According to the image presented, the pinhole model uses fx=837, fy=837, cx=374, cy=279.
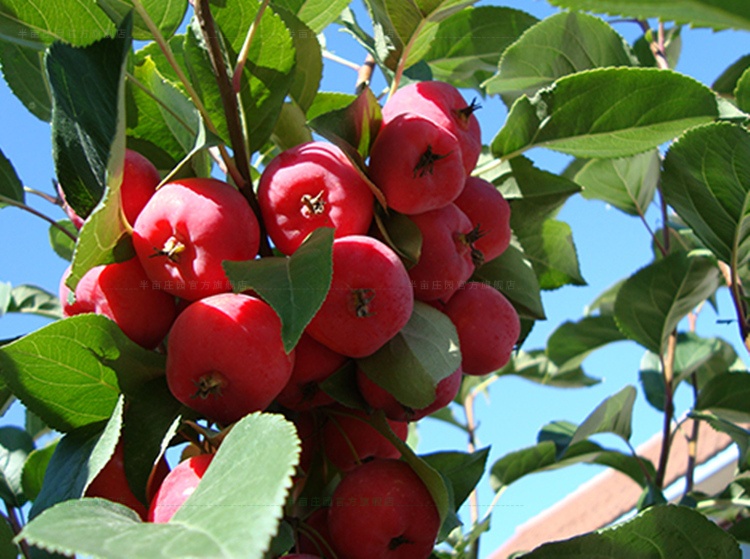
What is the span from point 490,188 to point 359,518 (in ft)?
1.42

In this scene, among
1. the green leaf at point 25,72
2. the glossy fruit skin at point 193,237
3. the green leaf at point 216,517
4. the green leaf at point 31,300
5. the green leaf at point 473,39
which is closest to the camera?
the green leaf at point 216,517

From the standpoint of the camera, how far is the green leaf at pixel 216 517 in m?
0.51

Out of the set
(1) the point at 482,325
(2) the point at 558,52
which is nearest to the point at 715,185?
(2) the point at 558,52

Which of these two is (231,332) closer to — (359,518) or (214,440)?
(214,440)

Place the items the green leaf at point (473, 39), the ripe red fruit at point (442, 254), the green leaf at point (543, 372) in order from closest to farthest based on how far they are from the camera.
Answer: the ripe red fruit at point (442, 254) < the green leaf at point (473, 39) < the green leaf at point (543, 372)

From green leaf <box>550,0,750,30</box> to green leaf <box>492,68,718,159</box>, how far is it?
695 millimetres

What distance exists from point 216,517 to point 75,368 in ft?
1.17

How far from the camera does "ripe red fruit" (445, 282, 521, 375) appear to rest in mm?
964

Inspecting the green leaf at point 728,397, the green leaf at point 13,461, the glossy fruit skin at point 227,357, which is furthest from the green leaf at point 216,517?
the green leaf at point 728,397

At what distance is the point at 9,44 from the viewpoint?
1070 millimetres

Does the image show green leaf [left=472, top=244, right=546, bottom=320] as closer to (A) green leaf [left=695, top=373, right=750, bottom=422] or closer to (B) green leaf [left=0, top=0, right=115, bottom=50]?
(B) green leaf [left=0, top=0, right=115, bottom=50]

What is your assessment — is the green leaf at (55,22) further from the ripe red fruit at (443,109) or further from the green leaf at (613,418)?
the green leaf at (613,418)

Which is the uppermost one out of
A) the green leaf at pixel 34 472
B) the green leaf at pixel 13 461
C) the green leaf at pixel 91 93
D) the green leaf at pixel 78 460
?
the green leaf at pixel 91 93

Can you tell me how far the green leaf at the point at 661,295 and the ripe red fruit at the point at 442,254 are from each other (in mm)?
771
